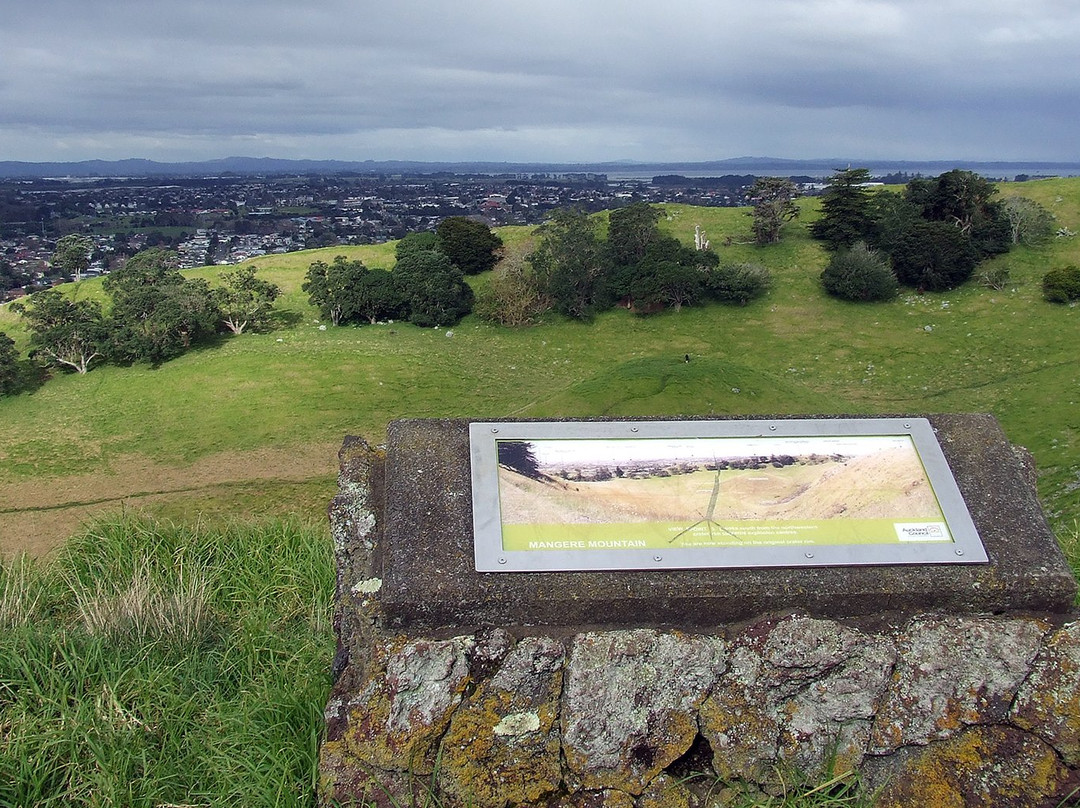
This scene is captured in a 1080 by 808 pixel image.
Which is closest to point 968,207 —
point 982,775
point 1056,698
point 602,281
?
point 602,281

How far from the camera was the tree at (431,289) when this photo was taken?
22.3 metres

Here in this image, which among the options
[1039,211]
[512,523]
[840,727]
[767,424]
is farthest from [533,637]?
[1039,211]

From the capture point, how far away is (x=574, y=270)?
22734 mm

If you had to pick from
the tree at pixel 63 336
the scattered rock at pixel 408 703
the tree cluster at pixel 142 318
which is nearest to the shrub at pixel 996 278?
the tree cluster at pixel 142 318

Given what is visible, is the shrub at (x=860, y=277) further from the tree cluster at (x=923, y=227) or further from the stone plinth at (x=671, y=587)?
the stone plinth at (x=671, y=587)

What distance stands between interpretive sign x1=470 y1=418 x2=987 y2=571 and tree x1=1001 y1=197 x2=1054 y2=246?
22.7 meters

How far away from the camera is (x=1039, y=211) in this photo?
23.9m

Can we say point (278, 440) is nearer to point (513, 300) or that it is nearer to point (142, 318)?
point (142, 318)

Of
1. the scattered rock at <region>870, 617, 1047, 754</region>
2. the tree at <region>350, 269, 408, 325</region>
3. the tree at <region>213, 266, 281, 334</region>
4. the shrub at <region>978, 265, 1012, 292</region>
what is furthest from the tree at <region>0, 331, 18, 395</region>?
the shrub at <region>978, 265, 1012, 292</region>

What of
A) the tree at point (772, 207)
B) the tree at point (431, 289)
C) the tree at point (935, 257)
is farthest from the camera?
the tree at point (772, 207)

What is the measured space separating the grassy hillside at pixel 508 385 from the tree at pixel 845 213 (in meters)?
0.60

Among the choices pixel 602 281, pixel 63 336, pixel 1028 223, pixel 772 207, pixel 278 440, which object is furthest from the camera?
pixel 772 207

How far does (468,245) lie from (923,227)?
13445 mm

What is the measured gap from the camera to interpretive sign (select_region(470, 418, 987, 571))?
12.9ft
